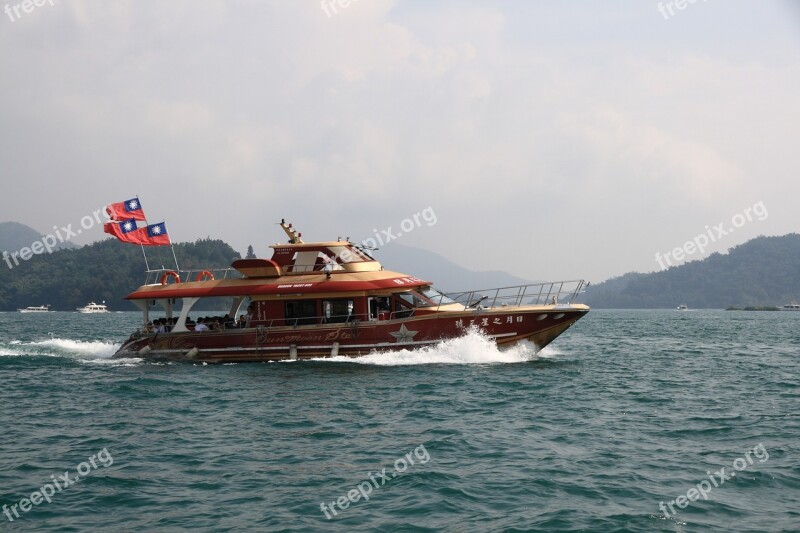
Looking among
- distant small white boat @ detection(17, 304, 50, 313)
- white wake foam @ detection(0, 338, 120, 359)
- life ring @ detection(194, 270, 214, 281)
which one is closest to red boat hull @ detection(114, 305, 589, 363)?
life ring @ detection(194, 270, 214, 281)

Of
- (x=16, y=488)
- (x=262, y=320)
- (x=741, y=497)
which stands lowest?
(x=741, y=497)

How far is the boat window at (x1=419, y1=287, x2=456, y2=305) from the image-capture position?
3003 cm

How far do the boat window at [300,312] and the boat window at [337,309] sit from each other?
417mm

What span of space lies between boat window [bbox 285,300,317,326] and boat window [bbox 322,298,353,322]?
1.37 feet

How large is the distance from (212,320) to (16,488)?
19.2 m

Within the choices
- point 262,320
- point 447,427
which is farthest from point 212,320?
point 447,427

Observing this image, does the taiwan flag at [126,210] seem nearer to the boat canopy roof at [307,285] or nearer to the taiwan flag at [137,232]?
the taiwan flag at [137,232]

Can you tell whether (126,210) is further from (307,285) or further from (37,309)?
(37,309)

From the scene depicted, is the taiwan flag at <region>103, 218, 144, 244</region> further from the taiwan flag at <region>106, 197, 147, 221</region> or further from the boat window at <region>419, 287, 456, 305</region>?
the boat window at <region>419, 287, 456, 305</region>

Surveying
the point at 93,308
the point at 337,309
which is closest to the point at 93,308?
the point at 93,308

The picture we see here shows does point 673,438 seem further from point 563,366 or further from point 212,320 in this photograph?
point 212,320

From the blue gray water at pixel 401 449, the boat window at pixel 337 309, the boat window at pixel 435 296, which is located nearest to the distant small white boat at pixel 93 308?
the blue gray water at pixel 401 449

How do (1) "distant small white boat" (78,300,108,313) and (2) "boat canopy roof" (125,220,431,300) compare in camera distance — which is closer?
(2) "boat canopy roof" (125,220,431,300)

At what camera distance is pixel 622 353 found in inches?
1501
